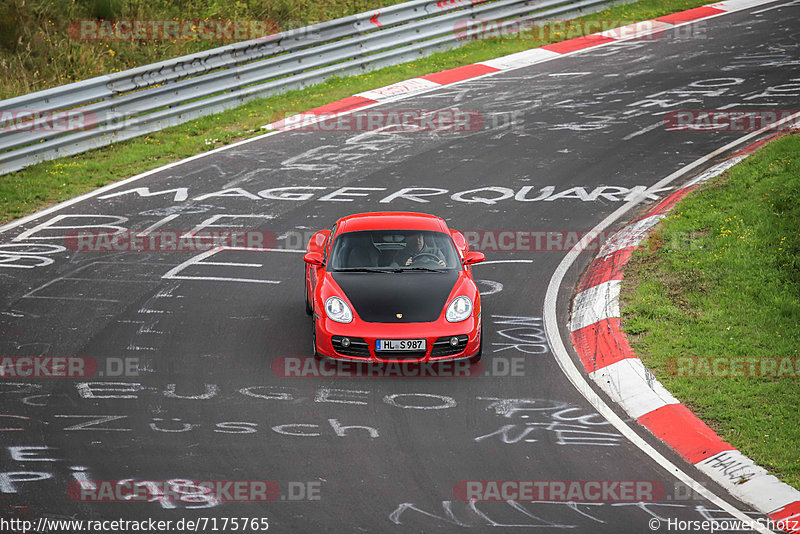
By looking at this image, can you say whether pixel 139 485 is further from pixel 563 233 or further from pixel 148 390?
pixel 563 233

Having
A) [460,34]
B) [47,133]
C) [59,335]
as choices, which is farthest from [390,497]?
[460,34]

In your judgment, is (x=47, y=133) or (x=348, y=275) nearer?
(x=348, y=275)

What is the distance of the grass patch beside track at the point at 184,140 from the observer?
14.9m

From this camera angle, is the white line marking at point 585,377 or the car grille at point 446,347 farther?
the car grille at point 446,347

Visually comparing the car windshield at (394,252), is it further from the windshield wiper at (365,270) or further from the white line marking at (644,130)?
the white line marking at (644,130)

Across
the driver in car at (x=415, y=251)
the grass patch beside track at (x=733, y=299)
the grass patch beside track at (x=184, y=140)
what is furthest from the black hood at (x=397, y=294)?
the grass patch beside track at (x=184, y=140)

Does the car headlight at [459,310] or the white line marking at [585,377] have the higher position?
the car headlight at [459,310]

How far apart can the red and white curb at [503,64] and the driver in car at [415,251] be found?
334 inches

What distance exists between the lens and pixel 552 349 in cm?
991

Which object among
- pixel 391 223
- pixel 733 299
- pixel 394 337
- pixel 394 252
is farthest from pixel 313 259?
pixel 733 299

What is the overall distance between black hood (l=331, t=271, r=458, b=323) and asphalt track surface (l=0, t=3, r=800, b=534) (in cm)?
65

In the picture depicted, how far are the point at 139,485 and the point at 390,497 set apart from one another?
1891mm

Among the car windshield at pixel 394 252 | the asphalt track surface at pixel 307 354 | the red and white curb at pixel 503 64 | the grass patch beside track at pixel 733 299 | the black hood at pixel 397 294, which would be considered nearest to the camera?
the asphalt track surface at pixel 307 354

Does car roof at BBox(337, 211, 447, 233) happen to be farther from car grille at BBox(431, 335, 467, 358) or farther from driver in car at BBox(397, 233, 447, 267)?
car grille at BBox(431, 335, 467, 358)
